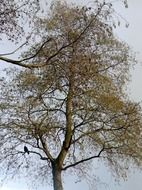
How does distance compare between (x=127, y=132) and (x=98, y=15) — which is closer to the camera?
(x=98, y=15)

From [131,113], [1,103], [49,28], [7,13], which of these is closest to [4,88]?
[1,103]

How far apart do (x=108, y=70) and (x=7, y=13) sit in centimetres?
1313

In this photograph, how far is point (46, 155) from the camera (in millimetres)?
24672

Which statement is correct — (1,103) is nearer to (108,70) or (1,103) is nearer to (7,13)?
(108,70)

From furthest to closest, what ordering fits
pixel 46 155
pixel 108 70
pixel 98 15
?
pixel 108 70 < pixel 46 155 < pixel 98 15

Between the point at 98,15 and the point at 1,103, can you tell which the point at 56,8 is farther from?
the point at 98,15

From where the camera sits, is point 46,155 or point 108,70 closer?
point 46,155

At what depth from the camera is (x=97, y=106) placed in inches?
993

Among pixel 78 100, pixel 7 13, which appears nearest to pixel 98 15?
pixel 7 13

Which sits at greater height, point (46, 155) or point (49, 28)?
point (49, 28)

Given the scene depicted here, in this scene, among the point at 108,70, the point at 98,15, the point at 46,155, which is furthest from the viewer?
the point at 108,70

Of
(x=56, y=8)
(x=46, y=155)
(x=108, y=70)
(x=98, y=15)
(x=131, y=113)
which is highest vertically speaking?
(x=56, y=8)

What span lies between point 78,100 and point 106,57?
10.0 feet

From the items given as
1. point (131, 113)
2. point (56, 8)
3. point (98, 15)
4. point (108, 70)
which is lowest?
point (98, 15)
